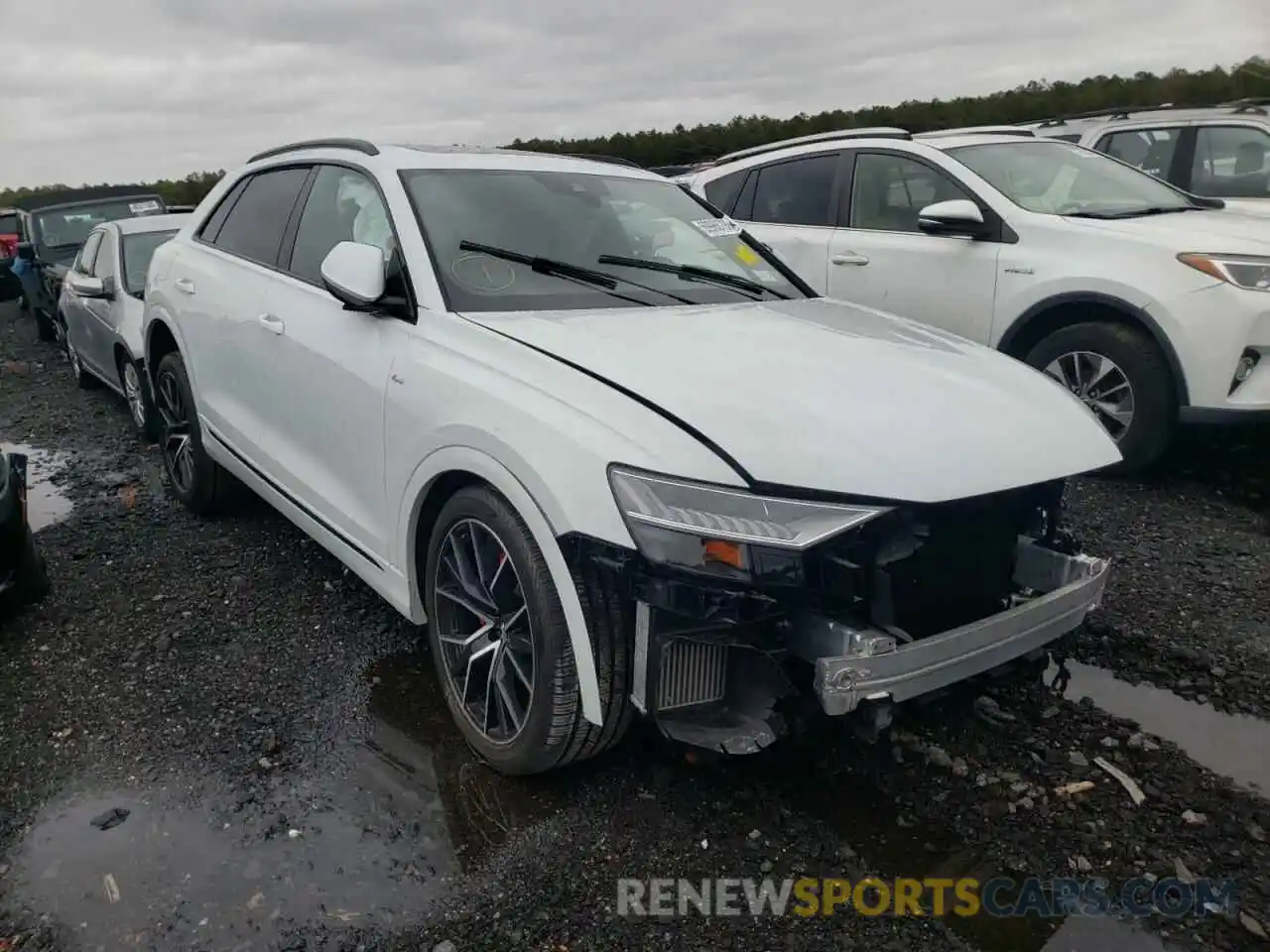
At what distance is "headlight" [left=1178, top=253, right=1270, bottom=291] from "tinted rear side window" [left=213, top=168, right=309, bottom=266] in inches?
172

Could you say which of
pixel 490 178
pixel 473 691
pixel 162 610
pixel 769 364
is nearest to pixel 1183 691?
pixel 769 364

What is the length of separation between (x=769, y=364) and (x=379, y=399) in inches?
49.9

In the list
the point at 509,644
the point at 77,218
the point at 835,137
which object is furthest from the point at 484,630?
the point at 77,218

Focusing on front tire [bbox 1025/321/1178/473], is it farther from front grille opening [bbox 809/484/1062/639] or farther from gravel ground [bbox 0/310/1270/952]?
front grille opening [bbox 809/484/1062/639]

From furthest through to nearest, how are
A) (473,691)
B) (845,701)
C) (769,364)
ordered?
1. (473,691)
2. (769,364)
3. (845,701)

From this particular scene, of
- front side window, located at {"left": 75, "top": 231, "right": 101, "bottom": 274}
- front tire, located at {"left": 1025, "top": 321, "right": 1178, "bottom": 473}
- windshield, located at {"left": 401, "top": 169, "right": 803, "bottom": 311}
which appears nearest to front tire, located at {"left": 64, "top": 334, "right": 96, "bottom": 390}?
front side window, located at {"left": 75, "top": 231, "right": 101, "bottom": 274}

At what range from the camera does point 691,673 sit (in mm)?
2449

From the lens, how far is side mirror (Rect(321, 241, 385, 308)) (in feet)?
10.0

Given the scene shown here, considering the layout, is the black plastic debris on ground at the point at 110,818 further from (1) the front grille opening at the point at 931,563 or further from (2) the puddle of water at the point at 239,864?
(1) the front grille opening at the point at 931,563

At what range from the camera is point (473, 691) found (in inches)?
118

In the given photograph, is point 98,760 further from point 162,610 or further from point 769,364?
point 769,364

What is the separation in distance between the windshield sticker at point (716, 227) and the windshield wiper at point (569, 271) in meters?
0.69

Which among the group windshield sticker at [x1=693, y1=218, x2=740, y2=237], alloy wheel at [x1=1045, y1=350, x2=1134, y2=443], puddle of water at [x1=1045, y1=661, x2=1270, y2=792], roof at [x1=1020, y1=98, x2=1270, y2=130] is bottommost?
puddle of water at [x1=1045, y1=661, x2=1270, y2=792]

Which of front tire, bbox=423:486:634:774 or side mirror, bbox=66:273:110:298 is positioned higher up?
side mirror, bbox=66:273:110:298
